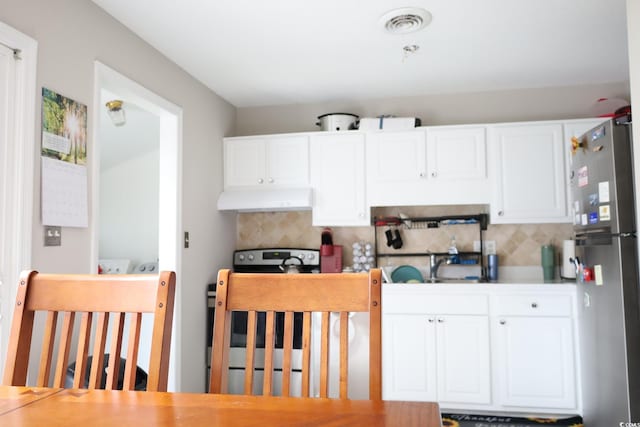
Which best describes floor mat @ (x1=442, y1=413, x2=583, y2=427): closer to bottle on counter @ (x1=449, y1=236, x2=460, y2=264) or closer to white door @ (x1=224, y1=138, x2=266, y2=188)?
bottle on counter @ (x1=449, y1=236, x2=460, y2=264)

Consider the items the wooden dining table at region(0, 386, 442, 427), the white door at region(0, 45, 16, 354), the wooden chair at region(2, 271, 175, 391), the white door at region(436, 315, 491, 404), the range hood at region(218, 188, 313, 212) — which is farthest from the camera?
the range hood at region(218, 188, 313, 212)

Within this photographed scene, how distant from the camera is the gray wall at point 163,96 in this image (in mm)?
2076

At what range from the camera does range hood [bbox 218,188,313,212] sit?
3.69 meters

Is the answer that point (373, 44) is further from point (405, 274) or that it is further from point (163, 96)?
point (405, 274)

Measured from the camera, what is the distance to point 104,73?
2465 mm

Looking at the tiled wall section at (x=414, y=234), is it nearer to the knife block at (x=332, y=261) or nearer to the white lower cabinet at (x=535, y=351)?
the knife block at (x=332, y=261)

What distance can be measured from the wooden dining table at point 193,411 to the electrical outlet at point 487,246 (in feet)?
9.79

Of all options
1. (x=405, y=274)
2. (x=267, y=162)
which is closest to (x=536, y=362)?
(x=405, y=274)

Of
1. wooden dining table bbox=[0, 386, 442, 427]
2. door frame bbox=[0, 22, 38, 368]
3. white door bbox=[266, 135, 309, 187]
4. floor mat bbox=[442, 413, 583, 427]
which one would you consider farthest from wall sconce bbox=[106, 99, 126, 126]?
floor mat bbox=[442, 413, 583, 427]

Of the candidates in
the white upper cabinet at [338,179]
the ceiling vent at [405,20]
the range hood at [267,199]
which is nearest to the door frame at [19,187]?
the ceiling vent at [405,20]

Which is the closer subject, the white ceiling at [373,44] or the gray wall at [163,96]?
the gray wall at [163,96]

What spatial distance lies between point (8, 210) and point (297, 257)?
7.58ft

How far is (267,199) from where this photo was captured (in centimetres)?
375

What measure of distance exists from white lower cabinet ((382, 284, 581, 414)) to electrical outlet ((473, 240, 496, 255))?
0.54 m
